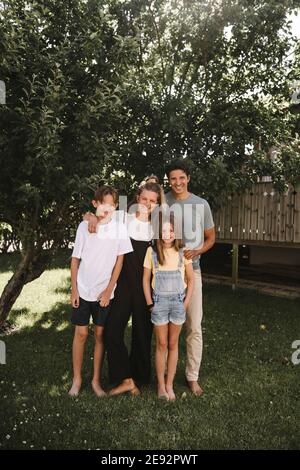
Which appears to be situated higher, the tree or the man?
the tree

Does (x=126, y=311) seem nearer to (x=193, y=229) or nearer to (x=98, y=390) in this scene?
(x=98, y=390)

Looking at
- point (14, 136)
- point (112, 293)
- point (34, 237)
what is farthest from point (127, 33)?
point (112, 293)

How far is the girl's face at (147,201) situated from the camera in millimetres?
4387

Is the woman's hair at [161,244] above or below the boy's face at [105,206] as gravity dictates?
below

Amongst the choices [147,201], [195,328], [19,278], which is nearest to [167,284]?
[195,328]

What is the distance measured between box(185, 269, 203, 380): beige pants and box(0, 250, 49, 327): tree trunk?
114 inches

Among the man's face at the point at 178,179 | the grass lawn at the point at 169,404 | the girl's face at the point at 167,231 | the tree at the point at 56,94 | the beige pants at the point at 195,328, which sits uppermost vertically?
the tree at the point at 56,94

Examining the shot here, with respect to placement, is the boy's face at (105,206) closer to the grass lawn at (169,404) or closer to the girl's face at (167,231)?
the girl's face at (167,231)

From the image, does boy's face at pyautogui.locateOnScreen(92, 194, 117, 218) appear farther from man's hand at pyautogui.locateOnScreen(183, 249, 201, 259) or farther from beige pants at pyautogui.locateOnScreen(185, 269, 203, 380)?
beige pants at pyautogui.locateOnScreen(185, 269, 203, 380)

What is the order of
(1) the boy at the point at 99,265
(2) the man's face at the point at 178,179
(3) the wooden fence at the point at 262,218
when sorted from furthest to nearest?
(3) the wooden fence at the point at 262,218
(2) the man's face at the point at 178,179
(1) the boy at the point at 99,265

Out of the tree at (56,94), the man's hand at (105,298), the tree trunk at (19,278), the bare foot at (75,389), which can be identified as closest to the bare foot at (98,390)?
the bare foot at (75,389)

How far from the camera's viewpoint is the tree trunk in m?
6.71

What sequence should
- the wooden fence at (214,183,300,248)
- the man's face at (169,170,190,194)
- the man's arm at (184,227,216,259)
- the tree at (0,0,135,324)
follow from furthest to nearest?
the wooden fence at (214,183,300,248) < the tree at (0,0,135,324) < the man's face at (169,170,190,194) < the man's arm at (184,227,216,259)

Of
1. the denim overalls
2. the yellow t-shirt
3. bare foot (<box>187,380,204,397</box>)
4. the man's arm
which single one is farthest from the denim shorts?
bare foot (<box>187,380,204,397</box>)
